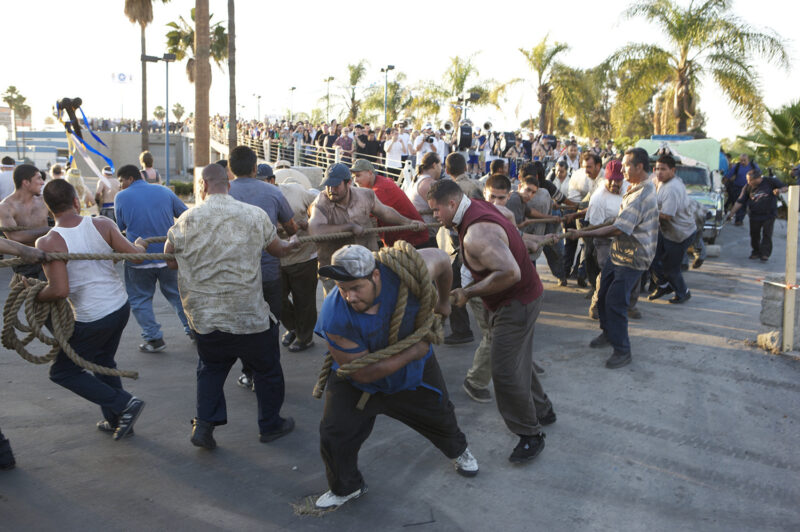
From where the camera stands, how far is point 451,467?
13.3 feet

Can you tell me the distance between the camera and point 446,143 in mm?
17859

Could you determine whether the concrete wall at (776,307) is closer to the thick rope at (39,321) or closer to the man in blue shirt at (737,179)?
the thick rope at (39,321)

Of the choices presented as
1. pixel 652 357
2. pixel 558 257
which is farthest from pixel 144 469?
pixel 558 257

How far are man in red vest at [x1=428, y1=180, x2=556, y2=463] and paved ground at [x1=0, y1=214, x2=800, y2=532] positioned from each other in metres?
0.29

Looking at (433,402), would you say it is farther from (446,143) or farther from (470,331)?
(446,143)

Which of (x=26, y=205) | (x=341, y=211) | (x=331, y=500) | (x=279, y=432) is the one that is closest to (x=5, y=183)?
(x=26, y=205)

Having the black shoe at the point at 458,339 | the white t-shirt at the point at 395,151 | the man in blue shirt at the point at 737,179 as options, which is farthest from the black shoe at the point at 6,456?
the man in blue shirt at the point at 737,179

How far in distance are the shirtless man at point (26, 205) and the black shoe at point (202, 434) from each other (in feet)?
10.7

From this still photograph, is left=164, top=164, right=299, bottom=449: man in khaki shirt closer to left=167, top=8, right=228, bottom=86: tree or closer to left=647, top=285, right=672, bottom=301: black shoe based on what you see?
left=647, top=285, right=672, bottom=301: black shoe

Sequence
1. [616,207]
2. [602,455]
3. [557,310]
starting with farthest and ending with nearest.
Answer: [557,310], [616,207], [602,455]

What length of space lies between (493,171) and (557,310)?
207cm

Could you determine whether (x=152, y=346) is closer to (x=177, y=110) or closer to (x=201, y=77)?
(x=201, y=77)

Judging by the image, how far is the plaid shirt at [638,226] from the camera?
228 inches

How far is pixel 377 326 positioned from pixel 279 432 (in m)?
1.68
